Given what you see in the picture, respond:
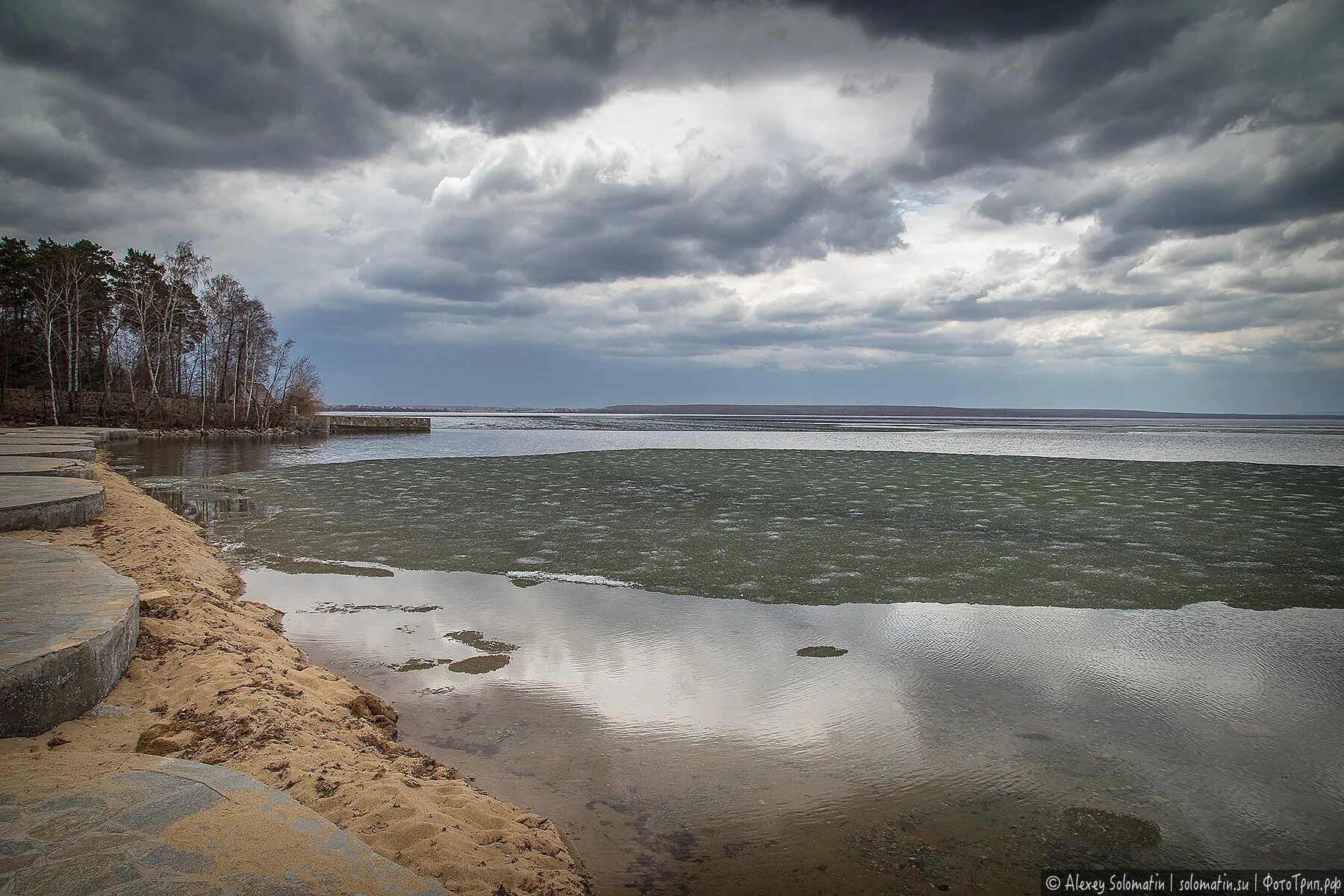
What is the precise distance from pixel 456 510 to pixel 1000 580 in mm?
11168

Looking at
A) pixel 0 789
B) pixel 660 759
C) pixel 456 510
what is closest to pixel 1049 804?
pixel 660 759

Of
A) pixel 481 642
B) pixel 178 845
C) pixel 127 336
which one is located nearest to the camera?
pixel 178 845

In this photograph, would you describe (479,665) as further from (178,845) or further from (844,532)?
(844,532)

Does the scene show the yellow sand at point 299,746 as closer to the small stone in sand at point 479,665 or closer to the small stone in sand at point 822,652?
the small stone in sand at point 479,665

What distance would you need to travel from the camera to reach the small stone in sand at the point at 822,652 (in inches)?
263

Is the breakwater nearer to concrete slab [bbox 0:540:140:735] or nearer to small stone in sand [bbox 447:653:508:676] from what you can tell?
small stone in sand [bbox 447:653:508:676]

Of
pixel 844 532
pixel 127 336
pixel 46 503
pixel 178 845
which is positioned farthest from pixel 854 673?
pixel 127 336

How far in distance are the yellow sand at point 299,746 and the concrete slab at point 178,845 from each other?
0.18 m

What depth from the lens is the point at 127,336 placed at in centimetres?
5478

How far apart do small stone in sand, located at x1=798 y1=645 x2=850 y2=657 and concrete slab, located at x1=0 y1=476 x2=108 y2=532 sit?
360 inches

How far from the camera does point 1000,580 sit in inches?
376

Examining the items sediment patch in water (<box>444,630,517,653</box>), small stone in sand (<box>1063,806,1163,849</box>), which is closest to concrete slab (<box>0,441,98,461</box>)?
sediment patch in water (<box>444,630,517,653</box>)

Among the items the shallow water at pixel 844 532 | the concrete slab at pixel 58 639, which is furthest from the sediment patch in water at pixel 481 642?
the concrete slab at pixel 58 639

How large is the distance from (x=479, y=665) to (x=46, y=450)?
16891 mm
